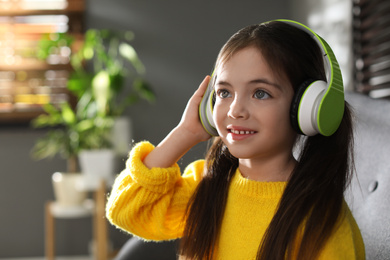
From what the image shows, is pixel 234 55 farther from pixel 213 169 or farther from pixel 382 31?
pixel 382 31

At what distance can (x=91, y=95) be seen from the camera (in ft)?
10.7

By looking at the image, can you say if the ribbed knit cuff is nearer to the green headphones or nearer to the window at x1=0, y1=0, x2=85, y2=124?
the green headphones

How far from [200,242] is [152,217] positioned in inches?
5.3

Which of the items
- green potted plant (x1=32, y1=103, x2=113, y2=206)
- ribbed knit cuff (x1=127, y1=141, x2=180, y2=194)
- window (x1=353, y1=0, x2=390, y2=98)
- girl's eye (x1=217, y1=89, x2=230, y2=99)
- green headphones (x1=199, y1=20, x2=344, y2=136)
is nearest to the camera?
green headphones (x1=199, y1=20, x2=344, y2=136)

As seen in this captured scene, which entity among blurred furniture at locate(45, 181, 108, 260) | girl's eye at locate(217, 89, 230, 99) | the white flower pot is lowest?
blurred furniture at locate(45, 181, 108, 260)

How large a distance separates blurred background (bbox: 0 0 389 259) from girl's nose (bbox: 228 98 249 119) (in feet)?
8.97

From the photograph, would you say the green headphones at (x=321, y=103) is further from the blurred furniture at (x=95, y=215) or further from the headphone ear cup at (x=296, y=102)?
the blurred furniture at (x=95, y=215)

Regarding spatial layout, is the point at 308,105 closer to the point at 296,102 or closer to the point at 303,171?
the point at 296,102

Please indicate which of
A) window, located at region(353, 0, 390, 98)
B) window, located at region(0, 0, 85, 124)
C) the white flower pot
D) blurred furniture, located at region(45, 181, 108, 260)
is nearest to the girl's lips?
window, located at region(353, 0, 390, 98)

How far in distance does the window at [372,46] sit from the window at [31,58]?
6.54ft

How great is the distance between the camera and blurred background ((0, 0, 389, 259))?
3572mm

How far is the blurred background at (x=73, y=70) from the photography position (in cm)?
357

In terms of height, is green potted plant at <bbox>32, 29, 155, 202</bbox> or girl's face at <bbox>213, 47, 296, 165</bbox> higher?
girl's face at <bbox>213, 47, 296, 165</bbox>

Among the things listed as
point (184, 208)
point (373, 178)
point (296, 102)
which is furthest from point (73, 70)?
point (296, 102)
